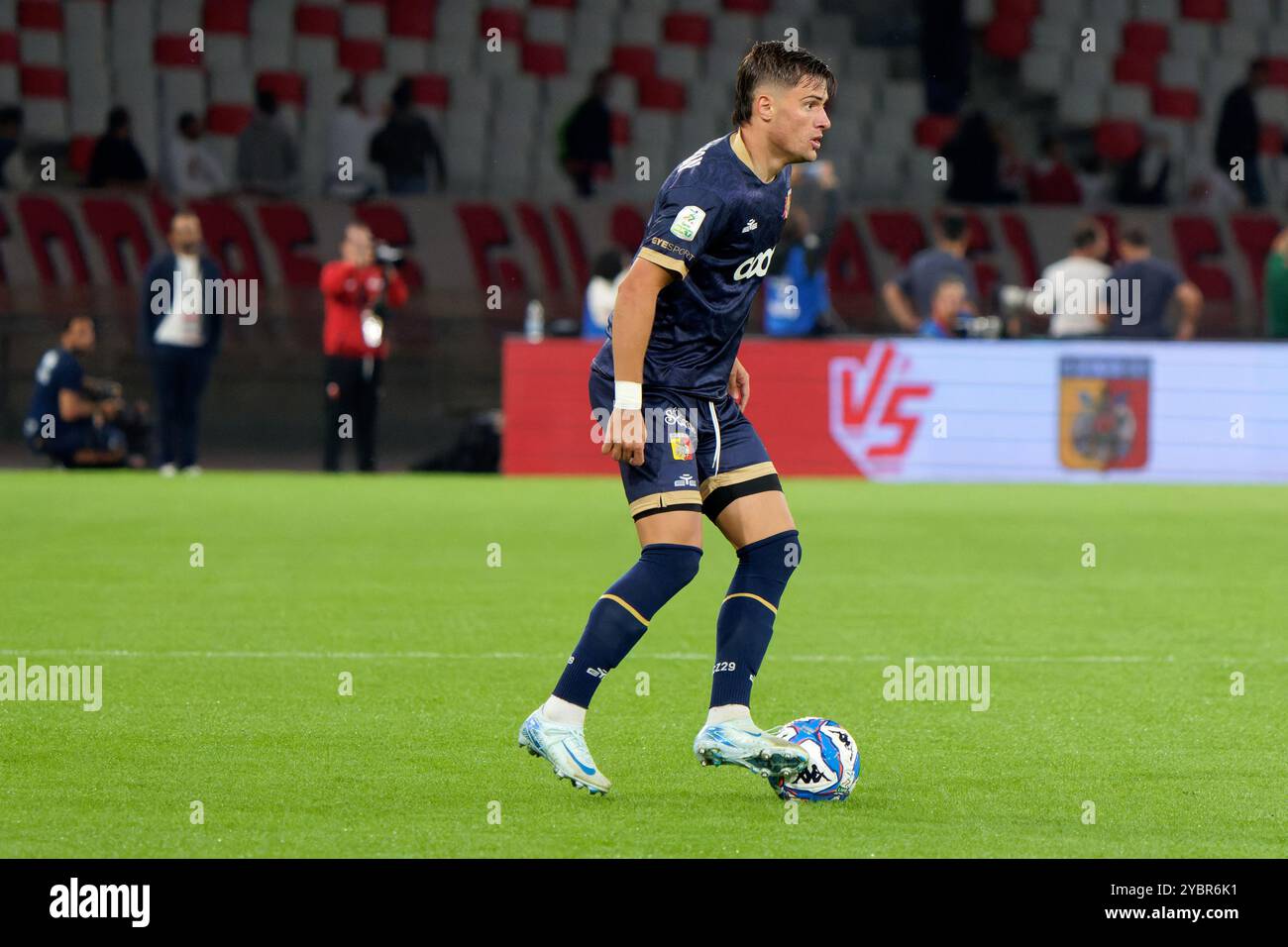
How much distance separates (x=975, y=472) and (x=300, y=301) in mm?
6847

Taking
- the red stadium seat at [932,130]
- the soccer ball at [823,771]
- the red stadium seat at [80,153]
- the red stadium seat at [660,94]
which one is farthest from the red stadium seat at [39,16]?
the soccer ball at [823,771]

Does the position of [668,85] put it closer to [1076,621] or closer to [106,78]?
[106,78]

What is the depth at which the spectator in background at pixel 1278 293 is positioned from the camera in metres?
20.3

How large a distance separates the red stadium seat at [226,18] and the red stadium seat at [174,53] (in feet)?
1.48

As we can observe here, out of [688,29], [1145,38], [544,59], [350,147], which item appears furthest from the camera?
[1145,38]

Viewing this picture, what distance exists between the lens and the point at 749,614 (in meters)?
6.33

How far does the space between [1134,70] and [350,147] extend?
1112cm

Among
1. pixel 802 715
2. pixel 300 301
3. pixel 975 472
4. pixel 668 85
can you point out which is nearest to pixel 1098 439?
pixel 975 472

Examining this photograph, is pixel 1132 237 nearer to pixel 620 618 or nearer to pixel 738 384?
pixel 738 384

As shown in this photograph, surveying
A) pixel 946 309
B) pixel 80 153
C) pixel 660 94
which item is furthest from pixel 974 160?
pixel 80 153

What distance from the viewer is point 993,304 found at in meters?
23.7

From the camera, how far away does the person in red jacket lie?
19375mm

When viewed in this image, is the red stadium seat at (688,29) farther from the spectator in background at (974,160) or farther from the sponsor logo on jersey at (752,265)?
the sponsor logo on jersey at (752,265)

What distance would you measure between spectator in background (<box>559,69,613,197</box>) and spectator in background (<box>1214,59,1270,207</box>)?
7511 millimetres
